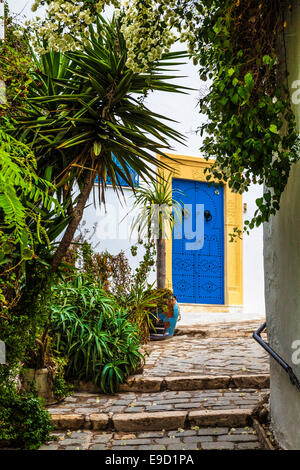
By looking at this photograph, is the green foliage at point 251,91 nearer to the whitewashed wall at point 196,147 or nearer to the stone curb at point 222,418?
the stone curb at point 222,418

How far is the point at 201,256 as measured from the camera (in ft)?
34.1

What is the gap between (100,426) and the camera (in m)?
4.36

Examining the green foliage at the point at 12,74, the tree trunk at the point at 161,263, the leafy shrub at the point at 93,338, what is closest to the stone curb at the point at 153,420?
the leafy shrub at the point at 93,338

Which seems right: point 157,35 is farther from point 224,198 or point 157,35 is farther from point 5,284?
point 224,198

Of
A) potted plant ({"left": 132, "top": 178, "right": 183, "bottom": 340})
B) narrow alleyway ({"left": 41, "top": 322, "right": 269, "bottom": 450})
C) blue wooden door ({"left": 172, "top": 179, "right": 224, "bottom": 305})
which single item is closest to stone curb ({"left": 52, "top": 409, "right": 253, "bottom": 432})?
narrow alleyway ({"left": 41, "top": 322, "right": 269, "bottom": 450})

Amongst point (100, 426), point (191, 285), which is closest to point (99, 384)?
point (100, 426)

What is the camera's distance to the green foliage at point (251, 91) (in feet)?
8.67

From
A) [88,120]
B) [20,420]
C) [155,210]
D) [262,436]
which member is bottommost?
[262,436]

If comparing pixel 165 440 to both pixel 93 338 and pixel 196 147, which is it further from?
pixel 196 147

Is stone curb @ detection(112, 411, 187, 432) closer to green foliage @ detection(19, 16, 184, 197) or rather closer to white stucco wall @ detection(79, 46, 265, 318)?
green foliage @ detection(19, 16, 184, 197)

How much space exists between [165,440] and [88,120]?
257 centimetres

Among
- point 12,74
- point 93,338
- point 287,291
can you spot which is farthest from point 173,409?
point 12,74

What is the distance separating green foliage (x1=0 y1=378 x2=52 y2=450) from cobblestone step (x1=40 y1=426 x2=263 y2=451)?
0.41ft
